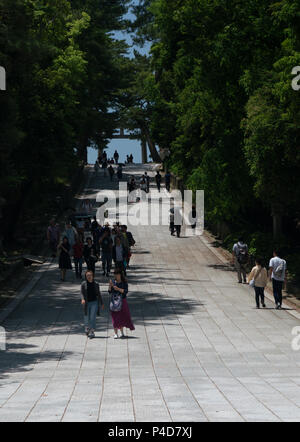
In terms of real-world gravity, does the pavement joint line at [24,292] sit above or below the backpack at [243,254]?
below

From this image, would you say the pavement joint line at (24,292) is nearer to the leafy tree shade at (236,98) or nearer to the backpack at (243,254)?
the backpack at (243,254)

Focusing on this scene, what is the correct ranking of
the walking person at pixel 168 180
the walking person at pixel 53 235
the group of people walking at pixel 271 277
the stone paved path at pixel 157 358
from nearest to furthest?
the stone paved path at pixel 157 358 < the group of people walking at pixel 271 277 < the walking person at pixel 53 235 < the walking person at pixel 168 180

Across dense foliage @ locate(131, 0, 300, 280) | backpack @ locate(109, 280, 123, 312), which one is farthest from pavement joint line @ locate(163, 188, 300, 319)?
backpack @ locate(109, 280, 123, 312)

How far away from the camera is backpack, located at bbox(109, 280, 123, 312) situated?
1555 cm

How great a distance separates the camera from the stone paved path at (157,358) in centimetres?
912

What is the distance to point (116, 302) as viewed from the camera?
51.2ft

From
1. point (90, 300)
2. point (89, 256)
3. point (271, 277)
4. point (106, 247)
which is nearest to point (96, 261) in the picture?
point (106, 247)

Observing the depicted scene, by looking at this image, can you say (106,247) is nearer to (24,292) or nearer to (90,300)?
(24,292)

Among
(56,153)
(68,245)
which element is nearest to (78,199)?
(56,153)

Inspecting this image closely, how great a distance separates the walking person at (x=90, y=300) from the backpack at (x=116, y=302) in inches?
9.3

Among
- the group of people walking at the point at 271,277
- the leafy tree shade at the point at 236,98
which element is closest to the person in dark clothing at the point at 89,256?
the group of people walking at the point at 271,277

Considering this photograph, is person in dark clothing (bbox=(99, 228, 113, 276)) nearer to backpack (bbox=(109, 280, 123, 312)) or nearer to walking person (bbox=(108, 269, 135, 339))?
walking person (bbox=(108, 269, 135, 339))

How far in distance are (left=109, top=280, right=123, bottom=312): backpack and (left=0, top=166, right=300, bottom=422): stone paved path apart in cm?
72

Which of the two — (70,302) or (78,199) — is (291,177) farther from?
(78,199)
